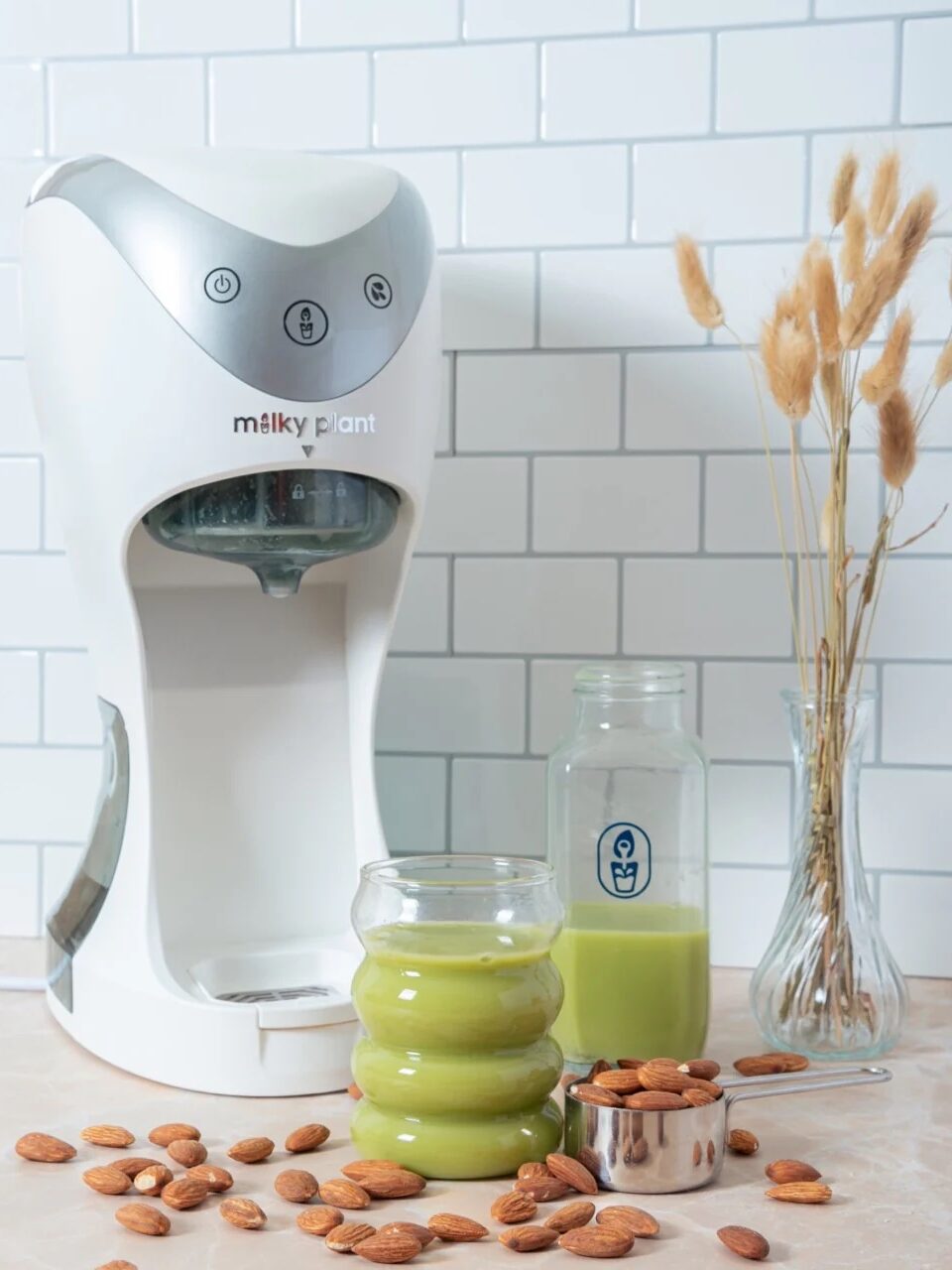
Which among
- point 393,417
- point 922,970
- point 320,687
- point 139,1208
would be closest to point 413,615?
point 320,687

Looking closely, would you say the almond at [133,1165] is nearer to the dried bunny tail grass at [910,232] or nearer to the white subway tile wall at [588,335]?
the white subway tile wall at [588,335]

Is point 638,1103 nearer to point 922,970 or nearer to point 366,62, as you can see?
point 922,970

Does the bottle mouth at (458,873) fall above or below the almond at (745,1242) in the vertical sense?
above

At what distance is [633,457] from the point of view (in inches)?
43.7

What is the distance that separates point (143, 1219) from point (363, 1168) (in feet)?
0.34

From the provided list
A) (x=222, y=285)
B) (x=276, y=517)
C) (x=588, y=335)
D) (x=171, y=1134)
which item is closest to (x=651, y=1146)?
(x=171, y=1134)

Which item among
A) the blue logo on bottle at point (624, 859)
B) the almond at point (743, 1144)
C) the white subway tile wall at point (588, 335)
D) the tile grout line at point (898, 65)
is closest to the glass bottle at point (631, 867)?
the blue logo on bottle at point (624, 859)

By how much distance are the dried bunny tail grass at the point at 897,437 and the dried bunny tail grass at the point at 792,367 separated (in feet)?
0.15

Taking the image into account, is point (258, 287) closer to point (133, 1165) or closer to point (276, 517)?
point (276, 517)

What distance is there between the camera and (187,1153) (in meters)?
0.74

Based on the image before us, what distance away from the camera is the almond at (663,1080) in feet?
2.39

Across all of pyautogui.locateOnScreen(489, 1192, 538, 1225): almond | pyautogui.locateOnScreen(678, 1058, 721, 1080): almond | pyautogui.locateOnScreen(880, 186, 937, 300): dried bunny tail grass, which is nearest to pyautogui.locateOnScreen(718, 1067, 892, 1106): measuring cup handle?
pyautogui.locateOnScreen(678, 1058, 721, 1080): almond

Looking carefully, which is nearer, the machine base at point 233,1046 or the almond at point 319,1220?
the almond at point 319,1220

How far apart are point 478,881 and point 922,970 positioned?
479mm
